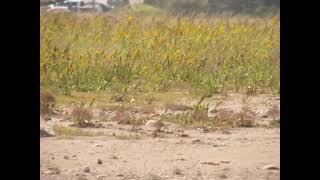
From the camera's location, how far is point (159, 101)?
19.3ft

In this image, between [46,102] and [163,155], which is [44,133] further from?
[163,155]

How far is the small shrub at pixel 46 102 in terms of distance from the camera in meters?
5.43

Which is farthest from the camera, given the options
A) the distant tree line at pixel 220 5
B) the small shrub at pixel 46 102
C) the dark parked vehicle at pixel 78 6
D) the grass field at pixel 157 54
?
the dark parked vehicle at pixel 78 6

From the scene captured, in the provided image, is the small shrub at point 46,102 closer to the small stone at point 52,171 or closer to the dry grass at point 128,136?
the dry grass at point 128,136

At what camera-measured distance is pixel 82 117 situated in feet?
17.6

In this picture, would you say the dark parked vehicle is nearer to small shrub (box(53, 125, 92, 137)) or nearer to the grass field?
A: the grass field

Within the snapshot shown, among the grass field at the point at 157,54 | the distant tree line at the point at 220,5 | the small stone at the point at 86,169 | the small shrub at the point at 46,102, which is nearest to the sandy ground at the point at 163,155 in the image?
the small stone at the point at 86,169

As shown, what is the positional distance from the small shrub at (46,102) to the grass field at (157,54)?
23 centimetres

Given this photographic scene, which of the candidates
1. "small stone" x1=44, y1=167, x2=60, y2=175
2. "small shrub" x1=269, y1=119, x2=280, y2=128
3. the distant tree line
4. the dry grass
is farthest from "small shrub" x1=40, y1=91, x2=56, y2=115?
"small shrub" x1=269, y1=119, x2=280, y2=128

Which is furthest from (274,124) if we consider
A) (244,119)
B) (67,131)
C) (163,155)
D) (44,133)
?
(44,133)
